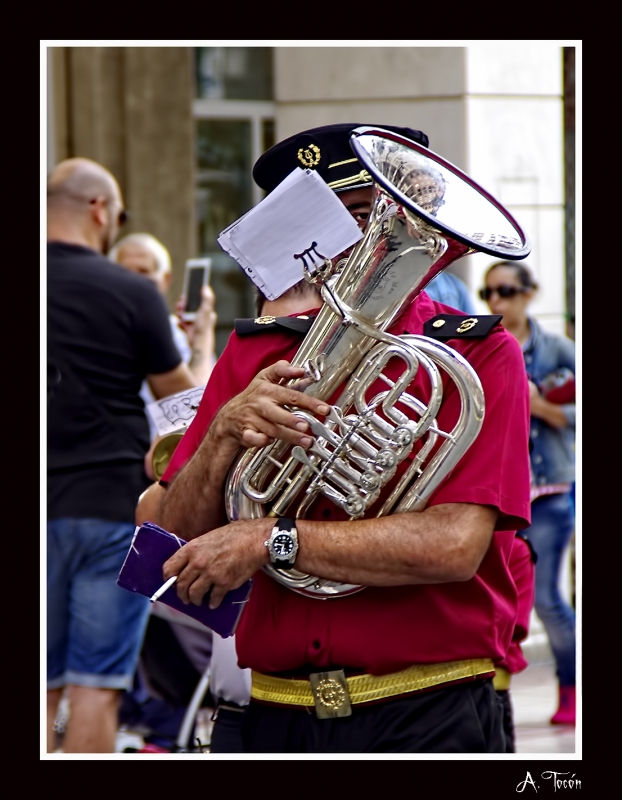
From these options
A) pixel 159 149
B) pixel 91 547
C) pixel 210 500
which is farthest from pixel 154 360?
pixel 159 149

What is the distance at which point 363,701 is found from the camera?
259cm

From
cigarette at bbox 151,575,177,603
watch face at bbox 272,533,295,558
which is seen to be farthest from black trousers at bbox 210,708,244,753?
watch face at bbox 272,533,295,558

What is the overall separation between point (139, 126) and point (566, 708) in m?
5.00

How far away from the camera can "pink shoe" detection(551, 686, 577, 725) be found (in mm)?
6367

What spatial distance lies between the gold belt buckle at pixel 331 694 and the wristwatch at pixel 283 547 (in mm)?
266

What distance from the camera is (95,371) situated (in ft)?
16.6

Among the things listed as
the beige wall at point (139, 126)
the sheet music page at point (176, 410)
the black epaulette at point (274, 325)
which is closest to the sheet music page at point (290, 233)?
the black epaulette at point (274, 325)

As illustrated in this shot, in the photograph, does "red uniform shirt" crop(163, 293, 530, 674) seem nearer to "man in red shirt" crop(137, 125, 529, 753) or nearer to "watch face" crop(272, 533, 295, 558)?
"man in red shirt" crop(137, 125, 529, 753)

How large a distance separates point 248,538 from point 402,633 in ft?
1.17

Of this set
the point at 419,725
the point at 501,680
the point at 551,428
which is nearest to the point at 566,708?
the point at 551,428

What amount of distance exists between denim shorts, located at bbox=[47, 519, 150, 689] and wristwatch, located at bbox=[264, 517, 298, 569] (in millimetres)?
2608

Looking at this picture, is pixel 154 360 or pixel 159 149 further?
pixel 159 149

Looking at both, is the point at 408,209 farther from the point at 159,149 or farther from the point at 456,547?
the point at 159,149

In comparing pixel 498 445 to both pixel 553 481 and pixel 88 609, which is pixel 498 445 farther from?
pixel 553 481
